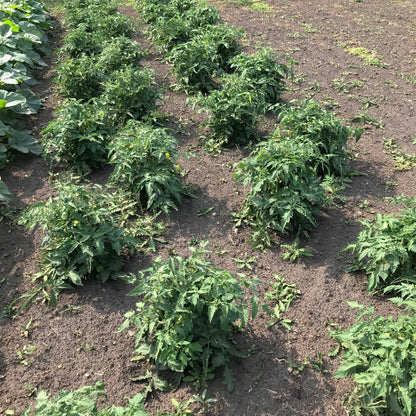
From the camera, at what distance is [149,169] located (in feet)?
15.3

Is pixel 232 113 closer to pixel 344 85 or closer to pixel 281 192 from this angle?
pixel 281 192

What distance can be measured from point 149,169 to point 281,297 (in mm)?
1968

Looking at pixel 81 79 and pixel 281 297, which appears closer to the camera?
pixel 281 297

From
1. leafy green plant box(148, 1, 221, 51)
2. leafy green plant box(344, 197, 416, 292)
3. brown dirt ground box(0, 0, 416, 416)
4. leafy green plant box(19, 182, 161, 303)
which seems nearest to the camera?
brown dirt ground box(0, 0, 416, 416)

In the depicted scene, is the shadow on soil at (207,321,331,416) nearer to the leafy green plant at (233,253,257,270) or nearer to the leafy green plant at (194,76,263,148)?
the leafy green plant at (233,253,257,270)

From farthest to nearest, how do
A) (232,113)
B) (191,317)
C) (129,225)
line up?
(232,113), (129,225), (191,317)

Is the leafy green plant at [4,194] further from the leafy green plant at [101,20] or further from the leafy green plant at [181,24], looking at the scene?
the leafy green plant at [101,20]

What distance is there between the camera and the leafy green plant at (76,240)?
3.81 metres

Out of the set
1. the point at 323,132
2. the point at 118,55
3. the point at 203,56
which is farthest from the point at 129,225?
the point at 118,55

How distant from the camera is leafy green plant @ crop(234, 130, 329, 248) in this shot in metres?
4.16

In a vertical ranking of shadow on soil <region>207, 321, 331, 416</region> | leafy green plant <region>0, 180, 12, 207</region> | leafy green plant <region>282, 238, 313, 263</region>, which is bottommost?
leafy green plant <region>0, 180, 12, 207</region>

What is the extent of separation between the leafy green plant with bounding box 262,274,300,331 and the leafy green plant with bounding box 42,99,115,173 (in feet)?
8.90

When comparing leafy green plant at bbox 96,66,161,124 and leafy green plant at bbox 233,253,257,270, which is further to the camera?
leafy green plant at bbox 96,66,161,124

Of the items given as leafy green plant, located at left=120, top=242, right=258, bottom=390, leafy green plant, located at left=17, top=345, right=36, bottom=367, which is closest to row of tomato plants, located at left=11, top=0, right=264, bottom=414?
leafy green plant, located at left=120, top=242, right=258, bottom=390
